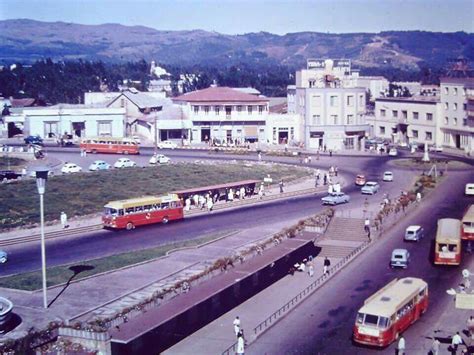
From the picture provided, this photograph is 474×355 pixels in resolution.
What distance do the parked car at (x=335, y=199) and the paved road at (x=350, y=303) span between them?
582cm

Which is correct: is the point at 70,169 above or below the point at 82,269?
above

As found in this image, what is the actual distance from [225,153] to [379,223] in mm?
32774

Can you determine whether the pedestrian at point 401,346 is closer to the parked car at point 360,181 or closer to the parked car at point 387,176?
the parked car at point 360,181

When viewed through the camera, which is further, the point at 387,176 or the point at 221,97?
the point at 221,97

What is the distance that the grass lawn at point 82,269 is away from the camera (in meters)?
27.4

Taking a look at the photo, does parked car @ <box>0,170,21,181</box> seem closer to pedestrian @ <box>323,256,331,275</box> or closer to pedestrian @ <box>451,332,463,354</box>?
pedestrian @ <box>323,256,331,275</box>

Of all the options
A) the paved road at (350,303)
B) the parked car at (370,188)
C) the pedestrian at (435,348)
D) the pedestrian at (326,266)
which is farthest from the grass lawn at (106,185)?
the pedestrian at (435,348)

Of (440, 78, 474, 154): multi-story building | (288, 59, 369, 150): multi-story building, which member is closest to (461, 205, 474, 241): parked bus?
(288, 59, 369, 150): multi-story building

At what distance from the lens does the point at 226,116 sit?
78.8 m

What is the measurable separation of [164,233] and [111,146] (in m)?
31.1

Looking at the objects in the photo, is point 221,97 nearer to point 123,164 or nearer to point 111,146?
point 111,146

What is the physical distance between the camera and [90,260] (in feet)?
104

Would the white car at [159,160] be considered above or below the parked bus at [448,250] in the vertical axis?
above

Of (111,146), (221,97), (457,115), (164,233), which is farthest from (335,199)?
(457,115)
